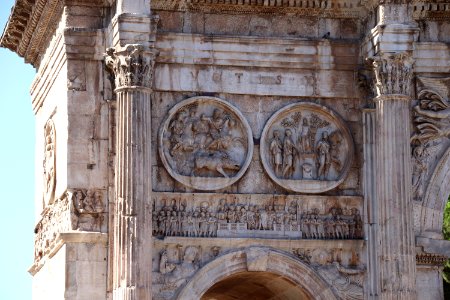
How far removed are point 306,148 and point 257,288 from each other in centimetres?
258

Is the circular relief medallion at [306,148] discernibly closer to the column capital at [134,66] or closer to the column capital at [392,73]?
the column capital at [392,73]

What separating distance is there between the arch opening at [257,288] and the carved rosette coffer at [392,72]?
3.28 meters

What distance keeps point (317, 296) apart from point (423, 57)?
165 inches

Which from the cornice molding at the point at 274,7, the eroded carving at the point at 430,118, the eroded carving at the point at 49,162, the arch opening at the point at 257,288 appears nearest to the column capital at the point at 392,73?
the eroded carving at the point at 430,118

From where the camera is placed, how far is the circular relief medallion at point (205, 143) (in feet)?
84.0

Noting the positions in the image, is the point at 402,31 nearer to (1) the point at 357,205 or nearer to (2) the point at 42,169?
(1) the point at 357,205

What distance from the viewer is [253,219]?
84.3ft

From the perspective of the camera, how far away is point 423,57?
26.5m

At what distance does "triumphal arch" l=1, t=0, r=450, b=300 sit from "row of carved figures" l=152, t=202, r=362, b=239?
0.02 meters

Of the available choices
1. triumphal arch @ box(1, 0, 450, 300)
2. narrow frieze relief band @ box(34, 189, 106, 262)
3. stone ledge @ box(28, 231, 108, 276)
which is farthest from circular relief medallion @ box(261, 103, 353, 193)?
stone ledge @ box(28, 231, 108, 276)

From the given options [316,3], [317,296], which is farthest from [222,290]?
[316,3]

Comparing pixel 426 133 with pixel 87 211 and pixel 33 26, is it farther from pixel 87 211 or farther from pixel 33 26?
pixel 33 26

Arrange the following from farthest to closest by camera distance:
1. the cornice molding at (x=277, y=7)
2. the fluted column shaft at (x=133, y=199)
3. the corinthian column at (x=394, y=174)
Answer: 1. the cornice molding at (x=277, y=7)
2. the corinthian column at (x=394, y=174)
3. the fluted column shaft at (x=133, y=199)

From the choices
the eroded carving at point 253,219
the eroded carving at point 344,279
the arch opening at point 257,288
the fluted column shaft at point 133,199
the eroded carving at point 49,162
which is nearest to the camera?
the fluted column shaft at point 133,199
